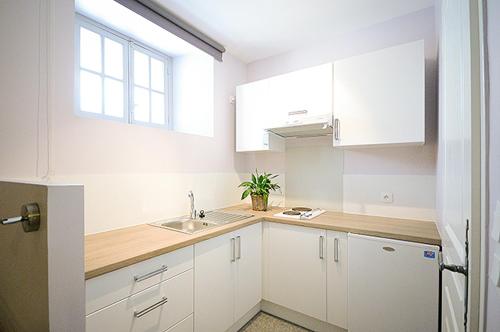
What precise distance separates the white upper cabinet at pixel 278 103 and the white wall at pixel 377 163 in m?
0.42

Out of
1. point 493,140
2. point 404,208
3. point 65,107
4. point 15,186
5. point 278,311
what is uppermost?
point 65,107

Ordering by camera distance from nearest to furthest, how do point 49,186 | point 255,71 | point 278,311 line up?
point 49,186 → point 278,311 → point 255,71

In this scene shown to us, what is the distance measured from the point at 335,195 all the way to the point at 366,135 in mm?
675

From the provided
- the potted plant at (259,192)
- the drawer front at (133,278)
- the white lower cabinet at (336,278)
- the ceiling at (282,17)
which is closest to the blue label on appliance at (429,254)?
the white lower cabinet at (336,278)

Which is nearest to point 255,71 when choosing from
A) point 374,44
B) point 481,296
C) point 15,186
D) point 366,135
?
point 374,44

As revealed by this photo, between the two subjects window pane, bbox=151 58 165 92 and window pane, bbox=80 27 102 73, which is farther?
window pane, bbox=151 58 165 92

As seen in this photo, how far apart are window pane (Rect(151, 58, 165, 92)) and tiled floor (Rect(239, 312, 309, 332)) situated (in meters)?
2.33

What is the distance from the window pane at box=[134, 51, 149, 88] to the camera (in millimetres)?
2051

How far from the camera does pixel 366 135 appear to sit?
5.58ft

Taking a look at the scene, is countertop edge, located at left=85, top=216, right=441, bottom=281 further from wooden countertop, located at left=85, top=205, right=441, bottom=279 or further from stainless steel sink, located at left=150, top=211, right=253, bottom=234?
stainless steel sink, located at left=150, top=211, right=253, bottom=234

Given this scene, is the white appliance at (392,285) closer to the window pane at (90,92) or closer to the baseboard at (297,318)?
the baseboard at (297,318)

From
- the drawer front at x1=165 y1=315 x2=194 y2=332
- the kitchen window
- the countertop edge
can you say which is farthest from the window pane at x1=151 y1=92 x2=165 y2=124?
the drawer front at x1=165 y1=315 x2=194 y2=332

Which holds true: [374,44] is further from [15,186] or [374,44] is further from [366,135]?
[15,186]

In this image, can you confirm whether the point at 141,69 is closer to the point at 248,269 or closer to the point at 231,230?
the point at 231,230
